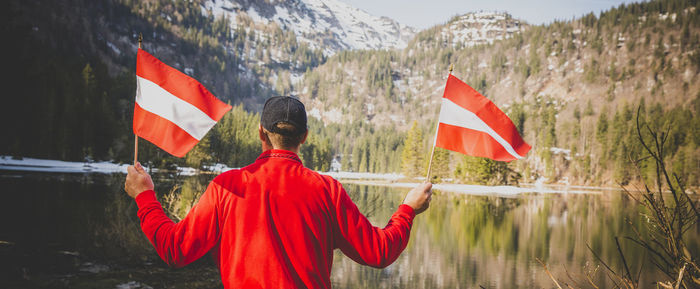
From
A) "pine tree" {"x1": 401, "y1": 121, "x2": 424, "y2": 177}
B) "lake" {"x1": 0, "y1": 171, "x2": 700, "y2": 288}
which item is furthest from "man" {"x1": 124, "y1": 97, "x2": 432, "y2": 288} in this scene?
"pine tree" {"x1": 401, "y1": 121, "x2": 424, "y2": 177}

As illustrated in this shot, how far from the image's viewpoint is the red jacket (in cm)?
170

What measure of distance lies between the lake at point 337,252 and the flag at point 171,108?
2.70m

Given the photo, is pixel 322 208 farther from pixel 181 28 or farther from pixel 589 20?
pixel 181 28

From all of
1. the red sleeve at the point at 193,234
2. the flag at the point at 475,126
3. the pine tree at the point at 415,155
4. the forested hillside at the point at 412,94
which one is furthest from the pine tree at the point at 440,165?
the red sleeve at the point at 193,234

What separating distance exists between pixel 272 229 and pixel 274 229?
0.01 m

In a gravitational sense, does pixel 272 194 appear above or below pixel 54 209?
above

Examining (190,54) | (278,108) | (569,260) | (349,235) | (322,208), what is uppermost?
(190,54)

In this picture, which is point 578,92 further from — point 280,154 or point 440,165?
point 280,154

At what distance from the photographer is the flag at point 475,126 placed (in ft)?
10.1

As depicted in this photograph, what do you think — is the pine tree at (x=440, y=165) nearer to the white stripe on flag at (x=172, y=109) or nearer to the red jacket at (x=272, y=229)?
the white stripe on flag at (x=172, y=109)

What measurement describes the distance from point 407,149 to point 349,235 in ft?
238

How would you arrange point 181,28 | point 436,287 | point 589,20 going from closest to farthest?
point 436,287 < point 589,20 < point 181,28

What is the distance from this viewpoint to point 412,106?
18262cm

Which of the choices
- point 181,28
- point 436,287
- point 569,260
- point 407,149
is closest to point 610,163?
point 407,149
